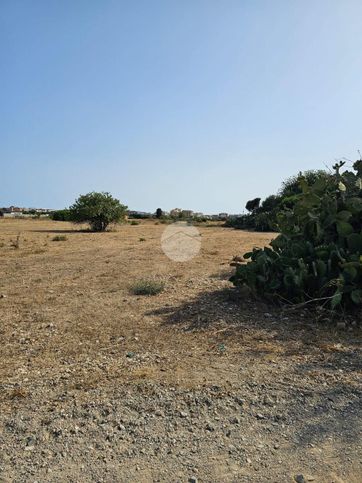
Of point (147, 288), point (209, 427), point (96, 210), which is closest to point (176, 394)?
point (209, 427)

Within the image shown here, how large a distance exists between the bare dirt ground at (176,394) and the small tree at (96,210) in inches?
846

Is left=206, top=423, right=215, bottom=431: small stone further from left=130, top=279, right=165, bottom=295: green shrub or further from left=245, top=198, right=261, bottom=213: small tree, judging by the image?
left=245, top=198, right=261, bottom=213: small tree

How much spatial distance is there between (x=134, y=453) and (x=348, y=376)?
A: 201cm

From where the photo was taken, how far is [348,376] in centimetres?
362

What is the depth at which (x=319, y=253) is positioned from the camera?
5863 millimetres

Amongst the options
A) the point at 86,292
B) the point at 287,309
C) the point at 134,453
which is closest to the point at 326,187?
the point at 287,309

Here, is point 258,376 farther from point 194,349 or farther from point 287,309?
point 287,309

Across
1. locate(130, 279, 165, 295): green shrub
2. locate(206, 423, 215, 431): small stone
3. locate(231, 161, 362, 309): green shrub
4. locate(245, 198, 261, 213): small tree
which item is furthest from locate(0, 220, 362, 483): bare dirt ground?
locate(245, 198, 261, 213): small tree

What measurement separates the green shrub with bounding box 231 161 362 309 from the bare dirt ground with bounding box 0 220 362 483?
393 millimetres

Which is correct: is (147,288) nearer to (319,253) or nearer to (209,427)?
(319,253)

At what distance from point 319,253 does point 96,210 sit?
2264 centimetres

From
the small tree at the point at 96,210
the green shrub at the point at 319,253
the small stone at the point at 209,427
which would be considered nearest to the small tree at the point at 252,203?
the small tree at the point at 96,210

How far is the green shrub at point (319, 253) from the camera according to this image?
5.49m

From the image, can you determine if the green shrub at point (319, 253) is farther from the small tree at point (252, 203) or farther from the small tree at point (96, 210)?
the small tree at point (252, 203)
